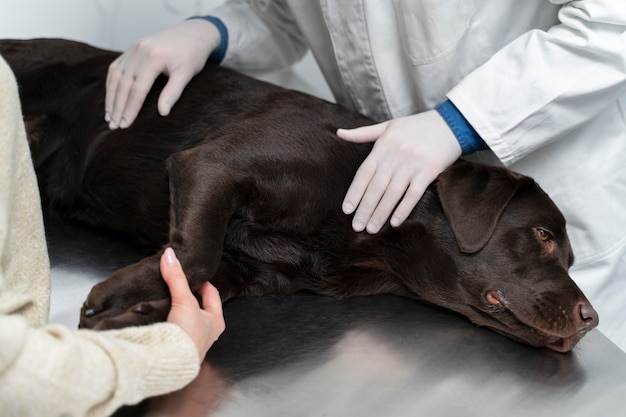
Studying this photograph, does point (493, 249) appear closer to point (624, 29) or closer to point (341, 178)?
point (341, 178)

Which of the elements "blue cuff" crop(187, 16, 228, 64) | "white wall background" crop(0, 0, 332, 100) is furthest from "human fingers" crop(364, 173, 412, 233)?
"white wall background" crop(0, 0, 332, 100)

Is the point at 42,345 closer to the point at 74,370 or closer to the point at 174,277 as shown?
the point at 74,370

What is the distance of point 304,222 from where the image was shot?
4.80ft

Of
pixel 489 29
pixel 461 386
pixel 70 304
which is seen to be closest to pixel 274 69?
pixel 489 29

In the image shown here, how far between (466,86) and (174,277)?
70 centimetres

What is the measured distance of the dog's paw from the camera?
44.9 inches

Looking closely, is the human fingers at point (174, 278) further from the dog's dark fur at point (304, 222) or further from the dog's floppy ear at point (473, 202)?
the dog's floppy ear at point (473, 202)

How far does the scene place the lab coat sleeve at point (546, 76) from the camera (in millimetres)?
1520

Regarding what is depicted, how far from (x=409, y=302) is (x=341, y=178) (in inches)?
11.0

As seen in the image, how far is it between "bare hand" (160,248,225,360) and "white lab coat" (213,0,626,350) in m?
0.63

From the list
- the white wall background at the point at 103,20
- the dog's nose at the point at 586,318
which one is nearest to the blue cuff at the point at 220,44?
the white wall background at the point at 103,20

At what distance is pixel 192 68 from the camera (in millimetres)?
1744

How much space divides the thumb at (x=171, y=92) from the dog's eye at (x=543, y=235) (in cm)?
81

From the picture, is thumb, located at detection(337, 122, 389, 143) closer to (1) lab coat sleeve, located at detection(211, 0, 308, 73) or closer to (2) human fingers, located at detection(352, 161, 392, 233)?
(2) human fingers, located at detection(352, 161, 392, 233)
